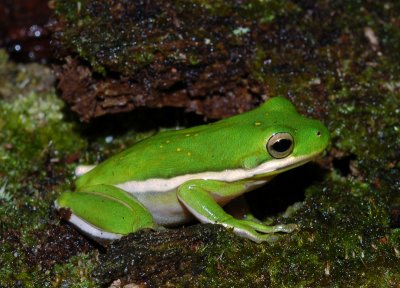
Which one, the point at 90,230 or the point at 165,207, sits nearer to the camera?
the point at 90,230

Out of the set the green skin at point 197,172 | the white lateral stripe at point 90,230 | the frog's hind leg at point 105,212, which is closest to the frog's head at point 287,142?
the green skin at point 197,172

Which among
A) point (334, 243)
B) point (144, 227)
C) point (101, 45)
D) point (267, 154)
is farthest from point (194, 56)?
point (334, 243)

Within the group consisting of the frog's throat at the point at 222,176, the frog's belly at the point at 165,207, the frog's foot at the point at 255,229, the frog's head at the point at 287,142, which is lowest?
the frog's belly at the point at 165,207

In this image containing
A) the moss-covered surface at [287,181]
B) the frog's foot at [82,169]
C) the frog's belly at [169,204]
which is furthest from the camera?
the frog's foot at [82,169]

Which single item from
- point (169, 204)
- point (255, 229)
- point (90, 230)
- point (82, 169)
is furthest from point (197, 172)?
point (82, 169)

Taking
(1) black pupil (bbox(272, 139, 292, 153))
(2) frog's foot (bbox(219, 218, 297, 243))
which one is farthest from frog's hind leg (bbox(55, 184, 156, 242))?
(1) black pupil (bbox(272, 139, 292, 153))

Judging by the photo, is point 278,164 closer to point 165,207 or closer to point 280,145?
point 280,145

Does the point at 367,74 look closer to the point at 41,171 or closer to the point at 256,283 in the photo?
the point at 256,283

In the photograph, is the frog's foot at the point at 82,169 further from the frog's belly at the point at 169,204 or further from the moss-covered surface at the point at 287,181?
the frog's belly at the point at 169,204
